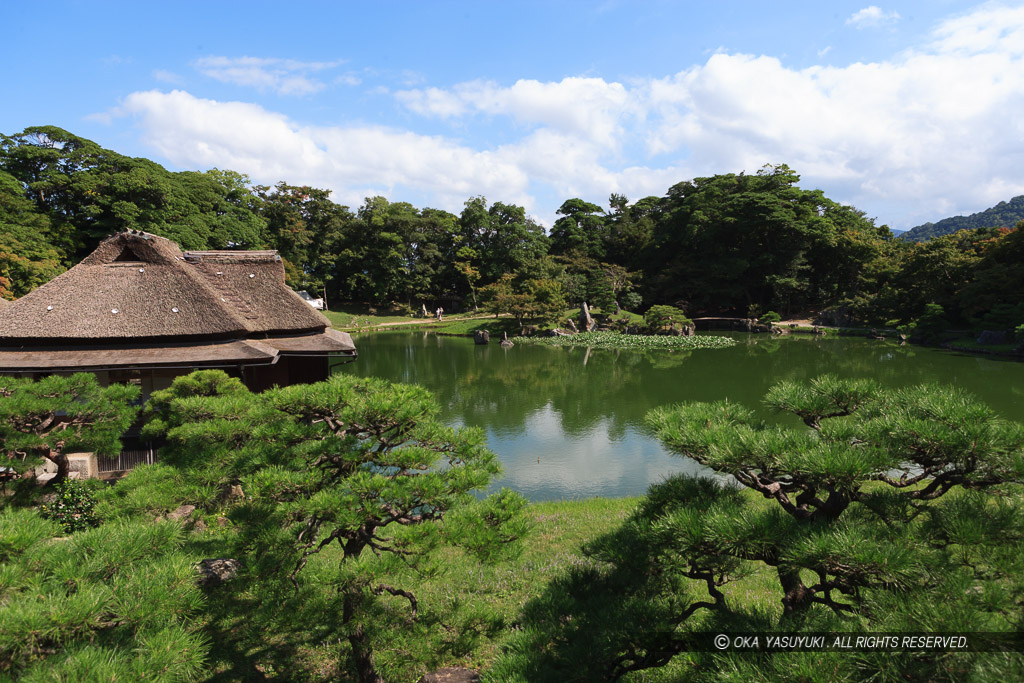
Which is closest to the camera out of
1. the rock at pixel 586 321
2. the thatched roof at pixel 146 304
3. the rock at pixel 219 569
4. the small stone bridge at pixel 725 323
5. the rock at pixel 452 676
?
the rock at pixel 452 676

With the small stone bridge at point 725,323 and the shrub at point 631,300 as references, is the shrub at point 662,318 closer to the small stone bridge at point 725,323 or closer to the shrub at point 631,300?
the small stone bridge at point 725,323

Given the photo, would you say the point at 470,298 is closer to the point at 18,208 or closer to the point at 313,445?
the point at 18,208

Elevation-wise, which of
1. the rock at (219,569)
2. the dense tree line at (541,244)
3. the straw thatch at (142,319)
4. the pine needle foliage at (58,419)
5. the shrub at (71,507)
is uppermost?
the dense tree line at (541,244)

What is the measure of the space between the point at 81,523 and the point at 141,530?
13.6 ft

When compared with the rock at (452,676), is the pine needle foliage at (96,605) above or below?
above

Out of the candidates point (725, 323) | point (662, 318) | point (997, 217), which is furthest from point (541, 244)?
point (997, 217)

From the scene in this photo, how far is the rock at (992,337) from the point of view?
20.6 m

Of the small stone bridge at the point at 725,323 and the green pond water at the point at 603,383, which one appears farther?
the small stone bridge at the point at 725,323

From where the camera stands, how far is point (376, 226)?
36.4 metres

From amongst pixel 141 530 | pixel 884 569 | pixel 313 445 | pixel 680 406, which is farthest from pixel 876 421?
pixel 141 530

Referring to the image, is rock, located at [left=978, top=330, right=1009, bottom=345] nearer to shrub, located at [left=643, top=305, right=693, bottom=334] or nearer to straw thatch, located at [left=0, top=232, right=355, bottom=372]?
shrub, located at [left=643, top=305, right=693, bottom=334]

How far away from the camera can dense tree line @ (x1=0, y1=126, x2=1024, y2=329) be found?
22047 millimetres

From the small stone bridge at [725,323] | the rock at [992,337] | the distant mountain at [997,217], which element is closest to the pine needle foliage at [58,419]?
the rock at [992,337]

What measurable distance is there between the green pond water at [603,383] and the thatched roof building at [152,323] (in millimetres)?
4190
